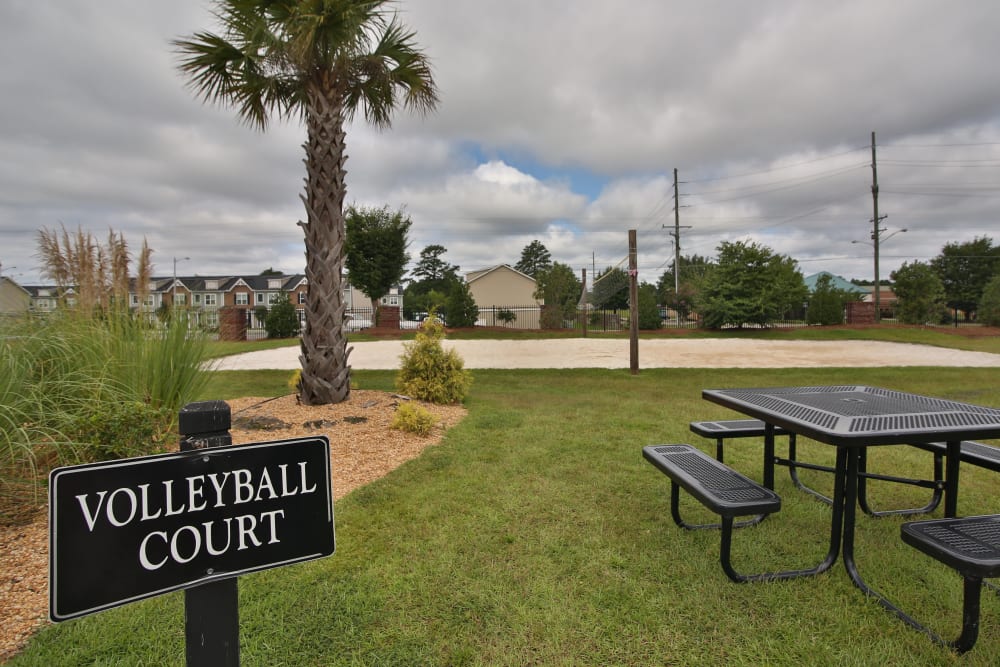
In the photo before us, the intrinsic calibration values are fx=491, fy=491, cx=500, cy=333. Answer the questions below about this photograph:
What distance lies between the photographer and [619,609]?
79.2 inches

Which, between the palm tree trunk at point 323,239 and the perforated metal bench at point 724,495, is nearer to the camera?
the perforated metal bench at point 724,495

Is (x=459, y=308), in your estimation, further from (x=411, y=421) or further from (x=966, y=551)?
(x=966, y=551)

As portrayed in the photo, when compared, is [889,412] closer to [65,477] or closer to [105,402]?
[65,477]

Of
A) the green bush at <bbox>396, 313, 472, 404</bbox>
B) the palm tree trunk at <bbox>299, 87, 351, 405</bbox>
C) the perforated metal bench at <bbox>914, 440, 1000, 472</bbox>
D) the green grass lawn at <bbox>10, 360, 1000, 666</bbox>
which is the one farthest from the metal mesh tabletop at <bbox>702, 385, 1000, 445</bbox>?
the palm tree trunk at <bbox>299, 87, 351, 405</bbox>

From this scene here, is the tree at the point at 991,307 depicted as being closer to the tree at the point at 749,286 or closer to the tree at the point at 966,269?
the tree at the point at 749,286

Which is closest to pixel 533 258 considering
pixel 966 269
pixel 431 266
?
pixel 431 266

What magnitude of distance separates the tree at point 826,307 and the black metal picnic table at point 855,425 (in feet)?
79.0

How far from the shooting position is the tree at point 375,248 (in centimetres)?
2142

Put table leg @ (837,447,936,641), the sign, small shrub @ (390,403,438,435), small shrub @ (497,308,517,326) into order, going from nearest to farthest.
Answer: the sign, table leg @ (837,447,936,641), small shrub @ (390,403,438,435), small shrub @ (497,308,517,326)

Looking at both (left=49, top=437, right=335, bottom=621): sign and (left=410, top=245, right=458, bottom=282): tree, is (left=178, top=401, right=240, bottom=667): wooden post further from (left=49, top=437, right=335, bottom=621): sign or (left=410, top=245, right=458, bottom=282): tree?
(left=410, top=245, right=458, bottom=282): tree

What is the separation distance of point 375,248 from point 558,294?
1045 cm

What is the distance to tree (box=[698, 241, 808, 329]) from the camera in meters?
21.0

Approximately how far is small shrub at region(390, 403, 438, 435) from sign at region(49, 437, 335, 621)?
3.61m

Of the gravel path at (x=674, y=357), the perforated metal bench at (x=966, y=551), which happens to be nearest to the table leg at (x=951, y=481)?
the perforated metal bench at (x=966, y=551)
